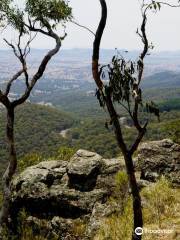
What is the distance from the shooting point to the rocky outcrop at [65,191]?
21109 millimetres

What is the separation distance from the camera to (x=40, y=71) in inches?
845

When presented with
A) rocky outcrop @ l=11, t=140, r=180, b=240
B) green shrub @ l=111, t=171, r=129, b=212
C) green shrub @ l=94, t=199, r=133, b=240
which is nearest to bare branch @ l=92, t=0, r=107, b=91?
green shrub @ l=94, t=199, r=133, b=240

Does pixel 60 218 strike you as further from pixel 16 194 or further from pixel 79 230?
pixel 16 194

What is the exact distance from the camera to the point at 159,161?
22.3 m

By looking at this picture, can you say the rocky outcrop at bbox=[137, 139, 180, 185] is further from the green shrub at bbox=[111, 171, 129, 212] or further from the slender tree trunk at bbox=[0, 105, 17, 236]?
the slender tree trunk at bbox=[0, 105, 17, 236]

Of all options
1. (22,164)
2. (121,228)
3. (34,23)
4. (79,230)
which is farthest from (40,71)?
(22,164)

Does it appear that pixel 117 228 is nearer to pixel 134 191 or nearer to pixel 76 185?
pixel 134 191

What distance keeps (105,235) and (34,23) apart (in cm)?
1251

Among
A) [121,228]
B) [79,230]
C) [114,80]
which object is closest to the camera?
[114,80]

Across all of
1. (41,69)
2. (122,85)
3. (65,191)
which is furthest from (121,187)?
(122,85)

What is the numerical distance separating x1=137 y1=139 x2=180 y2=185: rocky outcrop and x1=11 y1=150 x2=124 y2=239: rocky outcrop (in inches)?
61.1

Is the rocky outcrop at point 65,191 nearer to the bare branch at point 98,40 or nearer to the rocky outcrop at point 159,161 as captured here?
the rocky outcrop at point 159,161

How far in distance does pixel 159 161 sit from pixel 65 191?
5.25m

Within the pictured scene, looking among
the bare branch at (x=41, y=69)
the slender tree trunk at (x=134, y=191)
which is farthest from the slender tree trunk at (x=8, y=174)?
the slender tree trunk at (x=134, y=191)
